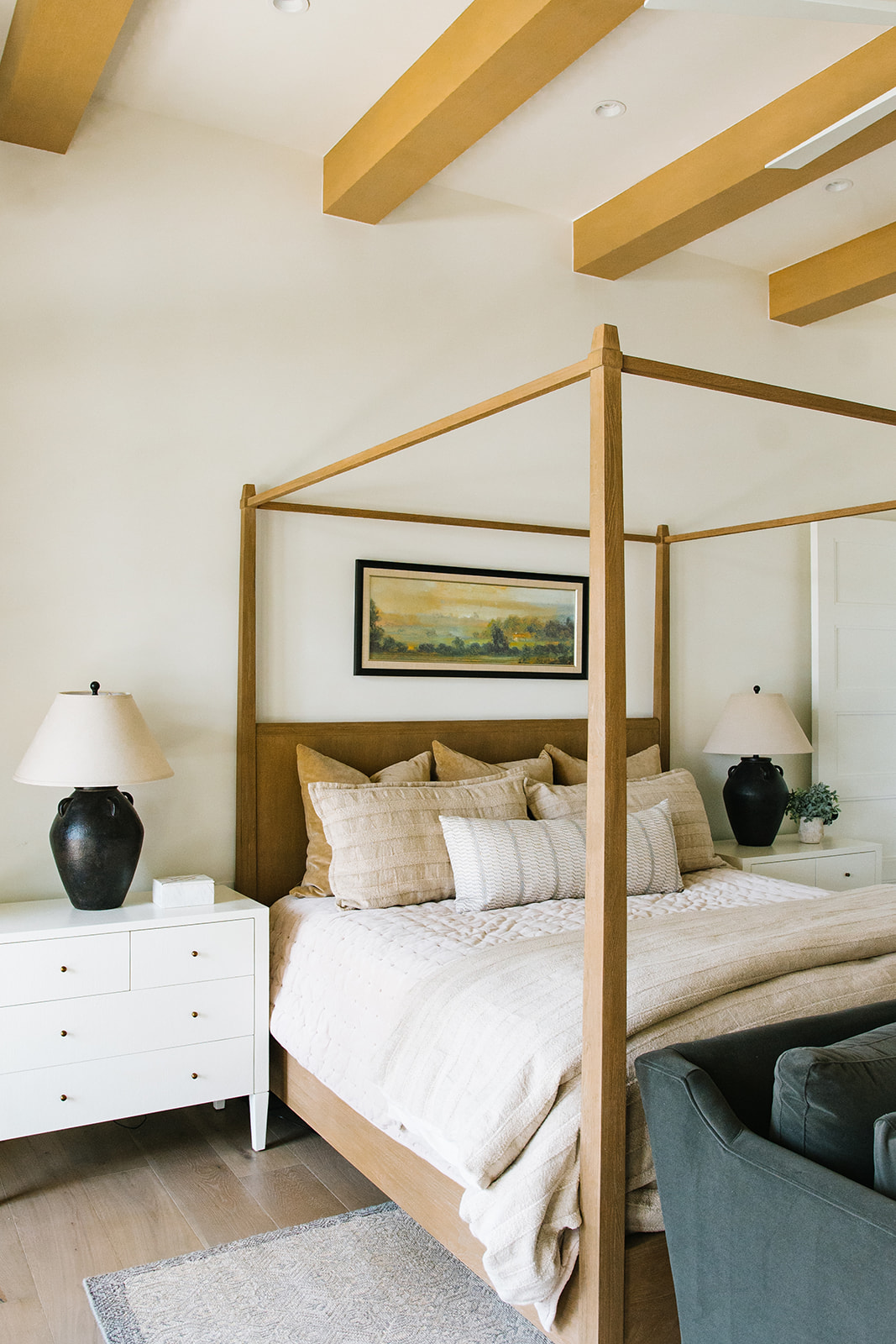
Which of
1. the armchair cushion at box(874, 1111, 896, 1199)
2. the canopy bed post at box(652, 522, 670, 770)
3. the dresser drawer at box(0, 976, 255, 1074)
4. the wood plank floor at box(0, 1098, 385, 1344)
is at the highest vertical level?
the canopy bed post at box(652, 522, 670, 770)

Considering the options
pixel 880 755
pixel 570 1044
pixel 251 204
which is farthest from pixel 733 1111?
pixel 880 755

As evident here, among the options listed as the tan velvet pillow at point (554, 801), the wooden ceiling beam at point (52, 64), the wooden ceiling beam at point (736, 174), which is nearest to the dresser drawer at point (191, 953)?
the tan velvet pillow at point (554, 801)

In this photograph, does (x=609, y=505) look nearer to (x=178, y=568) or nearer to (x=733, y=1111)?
(x=733, y=1111)

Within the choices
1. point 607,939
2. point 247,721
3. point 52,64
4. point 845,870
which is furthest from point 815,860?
point 52,64

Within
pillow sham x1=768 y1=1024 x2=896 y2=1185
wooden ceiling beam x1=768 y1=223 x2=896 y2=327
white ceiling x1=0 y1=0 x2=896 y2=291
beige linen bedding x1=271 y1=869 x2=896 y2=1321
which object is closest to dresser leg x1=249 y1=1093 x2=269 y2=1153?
beige linen bedding x1=271 y1=869 x2=896 y2=1321

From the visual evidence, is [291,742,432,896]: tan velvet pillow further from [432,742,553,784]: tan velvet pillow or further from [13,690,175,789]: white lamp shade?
[13,690,175,789]: white lamp shade

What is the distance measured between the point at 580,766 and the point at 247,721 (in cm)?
125

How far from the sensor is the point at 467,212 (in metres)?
3.87

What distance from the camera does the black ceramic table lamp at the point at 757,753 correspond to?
418cm

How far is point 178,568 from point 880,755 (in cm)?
Answer: 329

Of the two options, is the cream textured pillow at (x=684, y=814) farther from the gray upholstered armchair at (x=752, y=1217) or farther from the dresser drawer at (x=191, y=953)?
the gray upholstered armchair at (x=752, y=1217)

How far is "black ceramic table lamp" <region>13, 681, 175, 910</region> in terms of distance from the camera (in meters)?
2.82

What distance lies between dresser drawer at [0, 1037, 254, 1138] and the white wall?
0.63 m

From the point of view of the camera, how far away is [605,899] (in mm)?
1840
